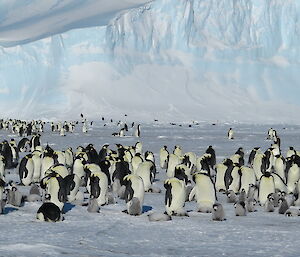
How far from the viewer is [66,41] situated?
225 feet

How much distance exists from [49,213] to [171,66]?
71203mm

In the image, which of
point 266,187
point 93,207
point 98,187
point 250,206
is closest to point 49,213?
point 93,207

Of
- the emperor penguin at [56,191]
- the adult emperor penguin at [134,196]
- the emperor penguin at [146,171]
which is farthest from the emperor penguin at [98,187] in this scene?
the emperor penguin at [146,171]

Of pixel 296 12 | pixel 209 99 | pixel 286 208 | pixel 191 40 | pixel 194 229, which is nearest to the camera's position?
pixel 194 229

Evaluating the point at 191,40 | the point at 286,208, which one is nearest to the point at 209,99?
the point at 191,40

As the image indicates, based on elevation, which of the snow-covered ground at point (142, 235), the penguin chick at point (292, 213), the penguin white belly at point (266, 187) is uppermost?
the penguin white belly at point (266, 187)

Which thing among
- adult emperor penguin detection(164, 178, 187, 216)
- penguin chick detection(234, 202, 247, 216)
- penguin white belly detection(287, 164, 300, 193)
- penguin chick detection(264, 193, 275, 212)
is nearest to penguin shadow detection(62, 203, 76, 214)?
adult emperor penguin detection(164, 178, 187, 216)

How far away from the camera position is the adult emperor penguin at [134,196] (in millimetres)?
7902

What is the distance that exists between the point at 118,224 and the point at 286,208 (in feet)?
8.90

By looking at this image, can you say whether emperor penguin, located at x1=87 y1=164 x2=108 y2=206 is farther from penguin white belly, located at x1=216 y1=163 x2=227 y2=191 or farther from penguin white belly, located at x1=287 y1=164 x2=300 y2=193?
penguin white belly, located at x1=287 y1=164 x2=300 y2=193

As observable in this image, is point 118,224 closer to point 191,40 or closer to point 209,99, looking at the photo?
point 191,40

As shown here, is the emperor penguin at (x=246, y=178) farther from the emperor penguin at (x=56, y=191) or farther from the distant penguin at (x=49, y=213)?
the distant penguin at (x=49, y=213)

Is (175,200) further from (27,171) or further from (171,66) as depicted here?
(171,66)

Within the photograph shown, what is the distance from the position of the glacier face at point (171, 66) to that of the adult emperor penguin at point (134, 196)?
59.2 meters
